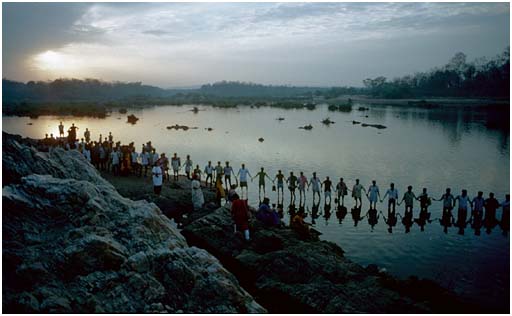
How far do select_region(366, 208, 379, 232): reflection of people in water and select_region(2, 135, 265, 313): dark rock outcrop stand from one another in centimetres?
1155

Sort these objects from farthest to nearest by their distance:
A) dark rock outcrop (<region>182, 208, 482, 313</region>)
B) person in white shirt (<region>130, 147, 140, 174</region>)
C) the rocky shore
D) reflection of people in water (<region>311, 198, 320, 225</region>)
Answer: person in white shirt (<region>130, 147, 140, 174</region>) < reflection of people in water (<region>311, 198, 320, 225</region>) < dark rock outcrop (<region>182, 208, 482, 313</region>) < the rocky shore

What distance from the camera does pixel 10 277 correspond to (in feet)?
28.4

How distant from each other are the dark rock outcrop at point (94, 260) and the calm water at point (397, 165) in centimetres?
827

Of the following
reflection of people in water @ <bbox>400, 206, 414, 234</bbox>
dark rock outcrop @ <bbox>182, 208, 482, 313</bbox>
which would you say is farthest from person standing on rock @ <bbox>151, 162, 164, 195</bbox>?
reflection of people in water @ <bbox>400, 206, 414, 234</bbox>

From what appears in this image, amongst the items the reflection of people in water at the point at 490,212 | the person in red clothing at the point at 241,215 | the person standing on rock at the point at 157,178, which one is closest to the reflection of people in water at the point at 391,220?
the reflection of people in water at the point at 490,212

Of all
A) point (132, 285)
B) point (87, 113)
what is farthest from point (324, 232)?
point (87, 113)

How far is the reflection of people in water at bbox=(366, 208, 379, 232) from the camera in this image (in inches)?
786

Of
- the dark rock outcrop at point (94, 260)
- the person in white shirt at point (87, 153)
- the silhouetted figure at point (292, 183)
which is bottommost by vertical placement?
the silhouetted figure at point (292, 183)

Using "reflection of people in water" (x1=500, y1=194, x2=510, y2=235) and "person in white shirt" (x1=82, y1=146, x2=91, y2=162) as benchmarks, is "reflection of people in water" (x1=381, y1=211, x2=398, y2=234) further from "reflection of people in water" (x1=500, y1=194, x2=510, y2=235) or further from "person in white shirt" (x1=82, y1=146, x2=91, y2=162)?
"person in white shirt" (x1=82, y1=146, x2=91, y2=162)

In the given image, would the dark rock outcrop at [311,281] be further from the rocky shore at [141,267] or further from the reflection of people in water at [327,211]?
the reflection of people in water at [327,211]

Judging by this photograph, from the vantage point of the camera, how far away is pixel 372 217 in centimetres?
2080

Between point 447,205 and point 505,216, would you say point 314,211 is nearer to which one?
point 447,205

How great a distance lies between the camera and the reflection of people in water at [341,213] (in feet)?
68.4

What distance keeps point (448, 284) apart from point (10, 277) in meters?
13.3
